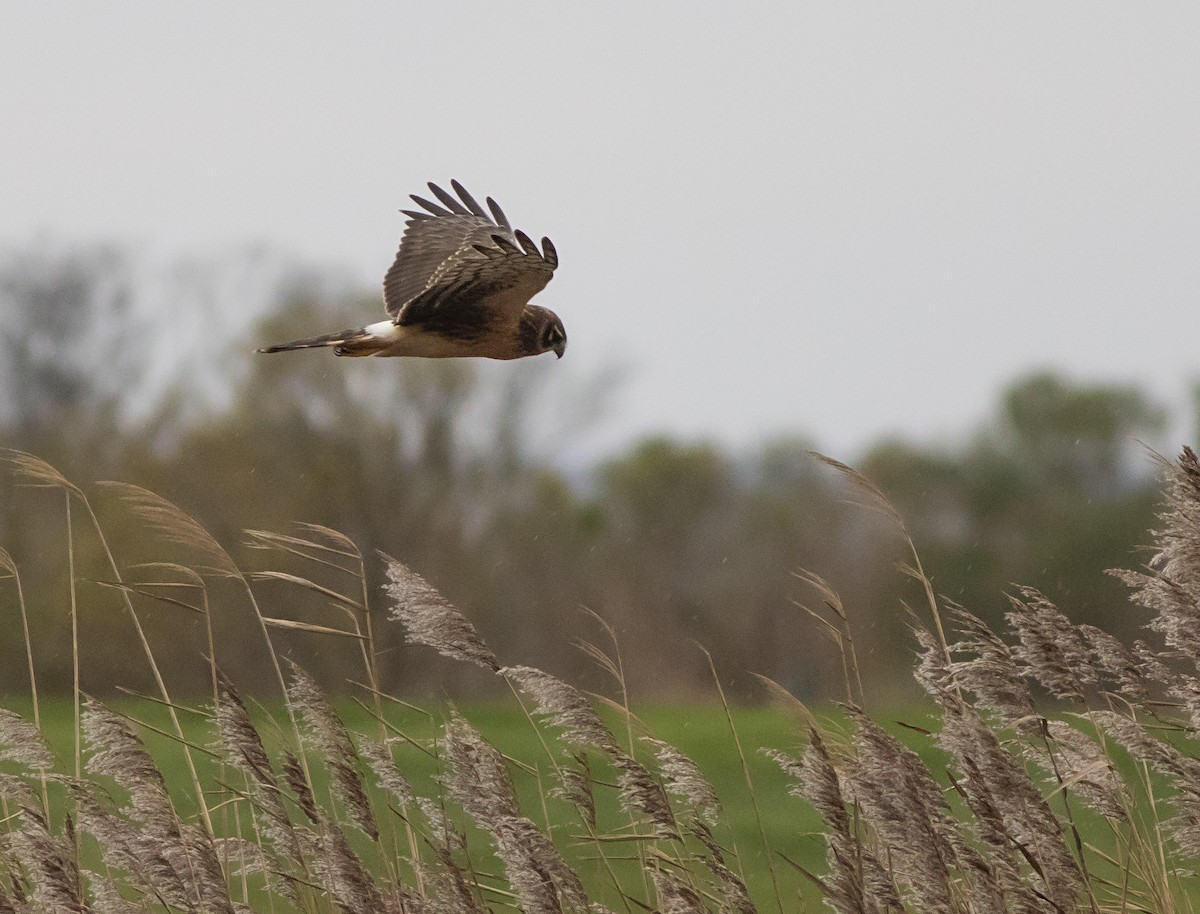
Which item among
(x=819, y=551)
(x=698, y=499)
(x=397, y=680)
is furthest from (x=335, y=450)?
(x=819, y=551)

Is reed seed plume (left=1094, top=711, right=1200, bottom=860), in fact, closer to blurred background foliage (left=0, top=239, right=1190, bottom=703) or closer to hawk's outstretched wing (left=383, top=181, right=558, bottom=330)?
hawk's outstretched wing (left=383, top=181, right=558, bottom=330)

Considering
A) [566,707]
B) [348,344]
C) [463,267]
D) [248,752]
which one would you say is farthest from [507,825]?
[348,344]

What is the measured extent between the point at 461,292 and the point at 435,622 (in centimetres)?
191

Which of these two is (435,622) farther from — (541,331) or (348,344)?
(541,331)

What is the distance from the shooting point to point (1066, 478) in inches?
760

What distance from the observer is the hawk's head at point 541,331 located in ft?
17.6

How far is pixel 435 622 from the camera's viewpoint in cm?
306

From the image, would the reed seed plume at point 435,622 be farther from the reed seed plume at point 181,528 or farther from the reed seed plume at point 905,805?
the reed seed plume at point 905,805

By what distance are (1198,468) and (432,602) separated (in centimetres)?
167

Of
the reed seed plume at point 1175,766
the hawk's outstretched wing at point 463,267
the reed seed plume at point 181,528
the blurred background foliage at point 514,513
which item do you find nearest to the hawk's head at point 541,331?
the hawk's outstretched wing at point 463,267

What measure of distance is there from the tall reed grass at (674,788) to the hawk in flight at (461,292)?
5.07ft

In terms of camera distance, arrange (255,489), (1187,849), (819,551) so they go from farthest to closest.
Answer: (819,551)
(255,489)
(1187,849)

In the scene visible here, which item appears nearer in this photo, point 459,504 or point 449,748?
point 449,748

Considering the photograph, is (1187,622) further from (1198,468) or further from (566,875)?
(566,875)
